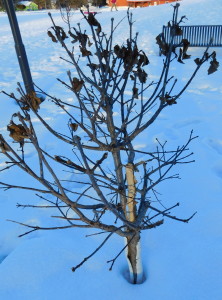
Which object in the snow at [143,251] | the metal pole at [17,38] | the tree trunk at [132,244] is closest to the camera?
the tree trunk at [132,244]

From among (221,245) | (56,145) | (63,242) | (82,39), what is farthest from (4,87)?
(221,245)

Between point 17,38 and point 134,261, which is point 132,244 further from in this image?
point 17,38

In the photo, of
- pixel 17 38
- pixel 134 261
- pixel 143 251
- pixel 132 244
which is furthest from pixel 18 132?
pixel 17 38

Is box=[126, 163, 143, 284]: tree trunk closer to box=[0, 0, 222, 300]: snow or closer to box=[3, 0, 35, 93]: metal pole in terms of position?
box=[0, 0, 222, 300]: snow

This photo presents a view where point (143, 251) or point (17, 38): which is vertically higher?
point (17, 38)

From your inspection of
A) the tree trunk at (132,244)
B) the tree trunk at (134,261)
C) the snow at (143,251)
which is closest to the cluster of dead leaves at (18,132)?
the tree trunk at (132,244)

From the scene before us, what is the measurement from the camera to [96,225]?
1525mm

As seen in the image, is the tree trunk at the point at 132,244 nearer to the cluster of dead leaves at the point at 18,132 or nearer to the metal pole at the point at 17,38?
the cluster of dead leaves at the point at 18,132

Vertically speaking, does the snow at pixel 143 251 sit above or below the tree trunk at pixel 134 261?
below

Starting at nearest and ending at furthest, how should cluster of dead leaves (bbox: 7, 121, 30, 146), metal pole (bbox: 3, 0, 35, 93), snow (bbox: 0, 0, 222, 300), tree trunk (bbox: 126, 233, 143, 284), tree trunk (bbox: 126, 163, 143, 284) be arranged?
cluster of dead leaves (bbox: 7, 121, 30, 146) → tree trunk (bbox: 126, 163, 143, 284) → tree trunk (bbox: 126, 233, 143, 284) → snow (bbox: 0, 0, 222, 300) → metal pole (bbox: 3, 0, 35, 93)

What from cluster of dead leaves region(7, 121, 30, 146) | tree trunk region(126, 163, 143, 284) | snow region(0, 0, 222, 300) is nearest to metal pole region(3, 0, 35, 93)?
snow region(0, 0, 222, 300)

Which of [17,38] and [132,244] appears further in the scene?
[17,38]

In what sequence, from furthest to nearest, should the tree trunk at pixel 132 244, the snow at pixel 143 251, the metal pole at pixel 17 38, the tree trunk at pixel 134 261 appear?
the metal pole at pixel 17 38, the snow at pixel 143 251, the tree trunk at pixel 134 261, the tree trunk at pixel 132 244

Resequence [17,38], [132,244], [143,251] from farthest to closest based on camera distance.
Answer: [17,38] → [143,251] → [132,244]
